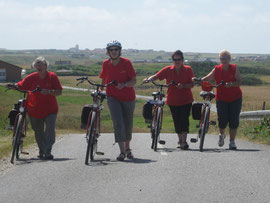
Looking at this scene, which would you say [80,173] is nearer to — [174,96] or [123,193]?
[123,193]

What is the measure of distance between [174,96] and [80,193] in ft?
16.7

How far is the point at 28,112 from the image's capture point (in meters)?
10.6

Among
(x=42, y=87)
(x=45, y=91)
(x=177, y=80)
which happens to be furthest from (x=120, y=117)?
(x=177, y=80)

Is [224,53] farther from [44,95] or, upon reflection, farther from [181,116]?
[44,95]

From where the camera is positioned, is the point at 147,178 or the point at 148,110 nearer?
the point at 147,178

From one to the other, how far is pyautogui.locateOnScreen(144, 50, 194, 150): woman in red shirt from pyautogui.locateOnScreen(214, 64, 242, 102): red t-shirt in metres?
0.57

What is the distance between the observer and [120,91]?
10047mm

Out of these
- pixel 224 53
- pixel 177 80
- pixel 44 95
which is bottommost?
pixel 44 95

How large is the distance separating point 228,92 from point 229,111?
0.49 meters

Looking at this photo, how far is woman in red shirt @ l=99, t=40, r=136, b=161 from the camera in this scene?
977cm

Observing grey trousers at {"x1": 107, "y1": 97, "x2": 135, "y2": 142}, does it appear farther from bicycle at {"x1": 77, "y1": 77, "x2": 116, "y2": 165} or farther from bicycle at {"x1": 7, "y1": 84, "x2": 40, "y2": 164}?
bicycle at {"x1": 7, "y1": 84, "x2": 40, "y2": 164}

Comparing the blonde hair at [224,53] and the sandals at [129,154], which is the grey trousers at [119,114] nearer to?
the sandals at [129,154]

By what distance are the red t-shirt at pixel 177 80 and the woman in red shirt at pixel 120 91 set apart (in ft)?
5.55

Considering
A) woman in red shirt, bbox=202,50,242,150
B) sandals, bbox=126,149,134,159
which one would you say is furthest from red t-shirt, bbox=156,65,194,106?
sandals, bbox=126,149,134,159
